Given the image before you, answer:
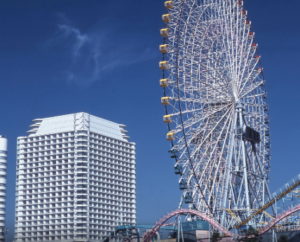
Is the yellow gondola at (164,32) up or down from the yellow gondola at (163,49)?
up

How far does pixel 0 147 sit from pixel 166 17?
53.0 m

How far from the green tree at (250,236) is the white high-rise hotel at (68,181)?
55.2 m

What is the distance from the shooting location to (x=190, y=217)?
Result: 71688mm

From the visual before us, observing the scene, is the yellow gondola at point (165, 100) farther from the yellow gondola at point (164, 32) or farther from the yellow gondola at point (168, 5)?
the yellow gondola at point (168, 5)

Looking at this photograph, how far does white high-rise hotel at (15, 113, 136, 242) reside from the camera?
112 m

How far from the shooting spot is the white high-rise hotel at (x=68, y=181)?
111812 millimetres

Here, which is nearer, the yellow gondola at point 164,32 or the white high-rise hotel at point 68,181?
the yellow gondola at point 164,32

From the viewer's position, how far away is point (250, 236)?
60188 mm

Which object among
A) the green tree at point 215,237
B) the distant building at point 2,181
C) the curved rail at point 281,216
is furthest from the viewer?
the distant building at point 2,181

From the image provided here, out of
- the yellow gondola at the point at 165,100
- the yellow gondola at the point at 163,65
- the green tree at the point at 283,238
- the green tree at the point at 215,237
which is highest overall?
the yellow gondola at the point at 163,65

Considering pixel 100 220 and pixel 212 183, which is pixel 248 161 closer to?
pixel 212 183

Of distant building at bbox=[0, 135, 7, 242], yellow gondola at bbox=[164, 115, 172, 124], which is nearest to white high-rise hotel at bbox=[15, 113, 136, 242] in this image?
distant building at bbox=[0, 135, 7, 242]

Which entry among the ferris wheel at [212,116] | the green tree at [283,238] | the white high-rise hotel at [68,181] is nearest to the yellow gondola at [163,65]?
the ferris wheel at [212,116]

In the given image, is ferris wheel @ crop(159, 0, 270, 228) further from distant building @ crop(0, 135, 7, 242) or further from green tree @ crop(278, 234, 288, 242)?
distant building @ crop(0, 135, 7, 242)
